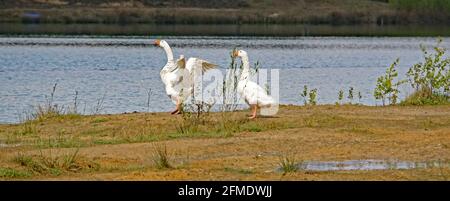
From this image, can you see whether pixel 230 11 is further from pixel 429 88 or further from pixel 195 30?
pixel 429 88

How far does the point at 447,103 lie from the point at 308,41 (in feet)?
168

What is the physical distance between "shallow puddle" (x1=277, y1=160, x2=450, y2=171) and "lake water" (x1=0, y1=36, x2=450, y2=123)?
11.6 m

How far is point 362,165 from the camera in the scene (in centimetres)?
1399

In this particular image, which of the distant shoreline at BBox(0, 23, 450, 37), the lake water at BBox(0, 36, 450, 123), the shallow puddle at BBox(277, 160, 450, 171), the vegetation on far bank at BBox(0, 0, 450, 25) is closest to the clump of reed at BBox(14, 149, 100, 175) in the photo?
the shallow puddle at BBox(277, 160, 450, 171)

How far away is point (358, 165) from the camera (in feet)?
45.9

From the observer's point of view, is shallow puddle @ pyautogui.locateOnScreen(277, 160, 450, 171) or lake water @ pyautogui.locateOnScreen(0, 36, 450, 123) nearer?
shallow puddle @ pyautogui.locateOnScreen(277, 160, 450, 171)

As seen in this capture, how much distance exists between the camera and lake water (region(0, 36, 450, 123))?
102 feet

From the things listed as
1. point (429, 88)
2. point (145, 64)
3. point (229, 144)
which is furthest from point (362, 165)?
point (145, 64)

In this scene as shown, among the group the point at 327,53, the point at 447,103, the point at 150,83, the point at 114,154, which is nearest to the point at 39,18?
the point at 327,53

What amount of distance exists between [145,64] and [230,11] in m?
59.1

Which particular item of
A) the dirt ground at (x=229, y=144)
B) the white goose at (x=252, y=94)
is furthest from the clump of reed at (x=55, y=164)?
the white goose at (x=252, y=94)

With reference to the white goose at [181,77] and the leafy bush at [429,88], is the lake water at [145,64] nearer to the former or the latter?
the white goose at [181,77]

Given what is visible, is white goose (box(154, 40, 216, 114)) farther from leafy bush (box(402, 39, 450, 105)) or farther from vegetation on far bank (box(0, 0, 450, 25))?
vegetation on far bank (box(0, 0, 450, 25))

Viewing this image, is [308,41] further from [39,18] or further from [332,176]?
[332,176]
